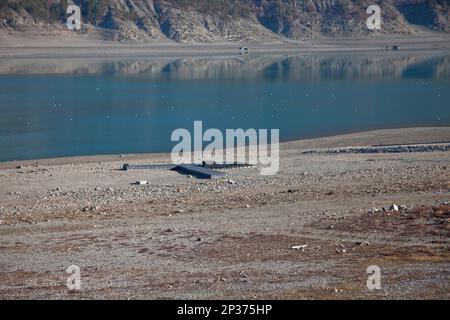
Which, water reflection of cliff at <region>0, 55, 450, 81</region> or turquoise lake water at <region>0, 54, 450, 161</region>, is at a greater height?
turquoise lake water at <region>0, 54, 450, 161</region>

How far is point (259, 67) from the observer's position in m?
69.9

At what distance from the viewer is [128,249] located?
12.3 meters

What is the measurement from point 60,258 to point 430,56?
75.6 meters

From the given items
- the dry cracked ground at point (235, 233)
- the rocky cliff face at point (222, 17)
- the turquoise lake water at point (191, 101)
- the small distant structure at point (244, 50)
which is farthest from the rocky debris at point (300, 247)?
the rocky cliff face at point (222, 17)

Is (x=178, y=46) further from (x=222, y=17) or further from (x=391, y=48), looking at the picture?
(x=391, y=48)

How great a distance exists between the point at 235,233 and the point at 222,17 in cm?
9628

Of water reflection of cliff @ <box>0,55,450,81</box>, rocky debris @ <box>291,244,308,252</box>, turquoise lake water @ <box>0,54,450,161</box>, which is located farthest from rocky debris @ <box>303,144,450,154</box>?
water reflection of cliff @ <box>0,55,450,81</box>

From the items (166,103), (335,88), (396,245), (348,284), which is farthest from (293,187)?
(335,88)

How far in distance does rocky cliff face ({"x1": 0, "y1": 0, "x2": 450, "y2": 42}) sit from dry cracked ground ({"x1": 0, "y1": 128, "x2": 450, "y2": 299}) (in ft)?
250

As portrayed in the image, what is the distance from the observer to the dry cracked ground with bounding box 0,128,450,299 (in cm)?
1005

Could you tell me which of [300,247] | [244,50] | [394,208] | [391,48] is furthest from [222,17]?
[300,247]

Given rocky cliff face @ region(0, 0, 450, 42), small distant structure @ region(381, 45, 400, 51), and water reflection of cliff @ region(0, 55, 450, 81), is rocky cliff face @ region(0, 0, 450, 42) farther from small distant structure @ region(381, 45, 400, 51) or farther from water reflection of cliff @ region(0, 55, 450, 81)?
water reflection of cliff @ region(0, 55, 450, 81)

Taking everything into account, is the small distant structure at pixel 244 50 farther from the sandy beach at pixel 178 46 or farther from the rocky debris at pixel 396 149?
the rocky debris at pixel 396 149

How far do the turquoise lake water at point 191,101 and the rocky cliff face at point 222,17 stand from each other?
2367cm
